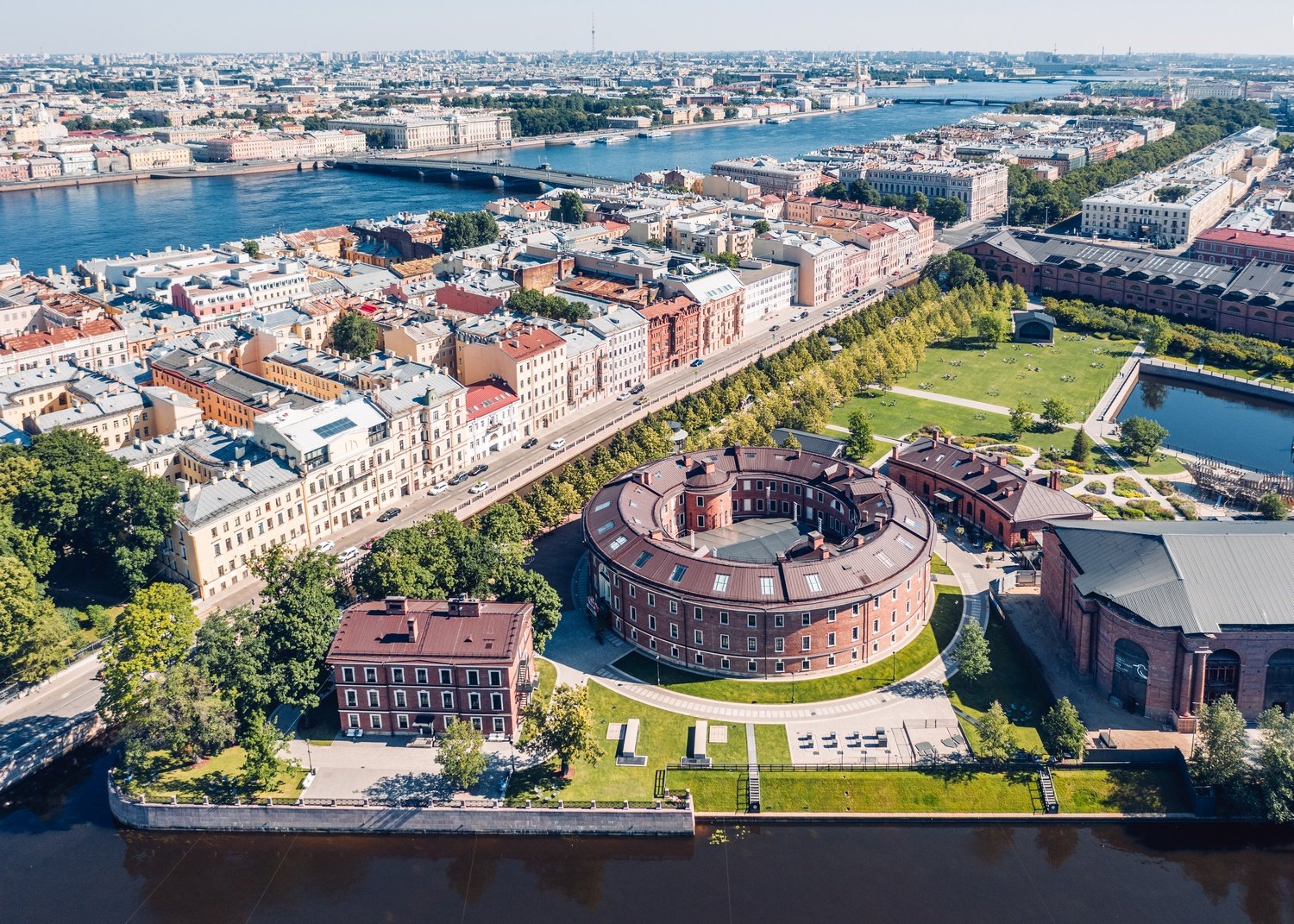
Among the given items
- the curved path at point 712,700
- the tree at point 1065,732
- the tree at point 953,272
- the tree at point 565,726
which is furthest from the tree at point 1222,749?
the tree at point 953,272

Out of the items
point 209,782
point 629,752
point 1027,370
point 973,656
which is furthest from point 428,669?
point 1027,370

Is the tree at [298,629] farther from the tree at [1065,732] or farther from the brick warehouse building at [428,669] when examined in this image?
the tree at [1065,732]

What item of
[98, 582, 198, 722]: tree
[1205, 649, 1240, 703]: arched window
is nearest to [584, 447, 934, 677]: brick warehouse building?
[1205, 649, 1240, 703]: arched window

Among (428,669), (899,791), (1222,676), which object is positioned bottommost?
(899,791)

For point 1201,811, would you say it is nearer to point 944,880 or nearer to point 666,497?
point 944,880

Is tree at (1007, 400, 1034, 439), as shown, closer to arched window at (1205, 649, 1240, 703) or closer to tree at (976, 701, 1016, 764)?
arched window at (1205, 649, 1240, 703)

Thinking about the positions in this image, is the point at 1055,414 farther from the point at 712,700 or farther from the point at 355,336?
the point at 355,336
